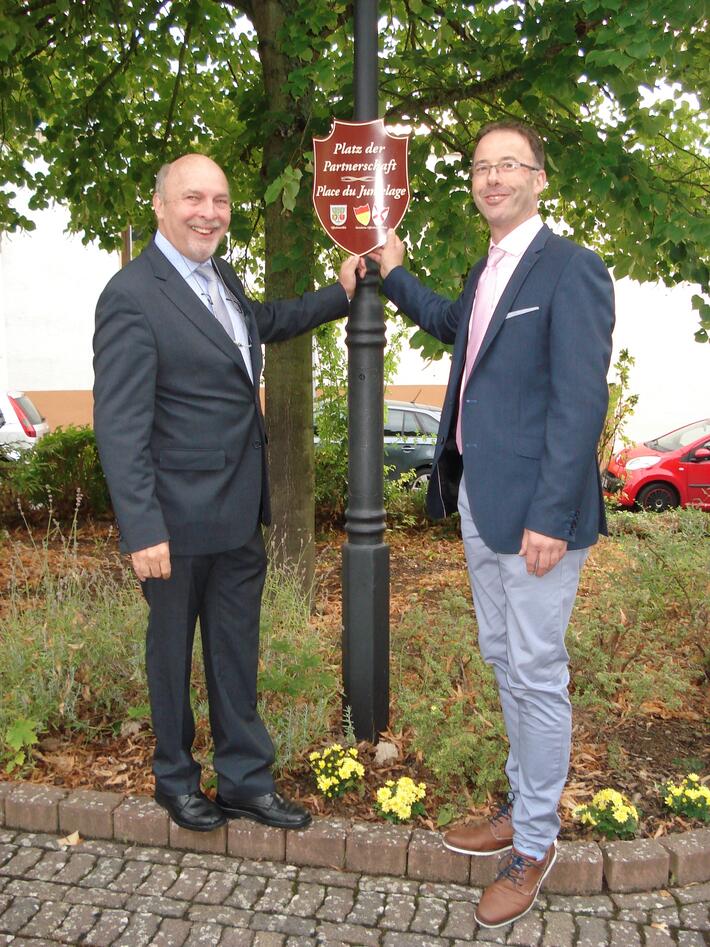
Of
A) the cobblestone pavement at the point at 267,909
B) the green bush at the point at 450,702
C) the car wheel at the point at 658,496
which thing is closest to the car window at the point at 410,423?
the car wheel at the point at 658,496

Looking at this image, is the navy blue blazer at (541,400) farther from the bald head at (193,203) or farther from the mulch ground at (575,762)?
the mulch ground at (575,762)

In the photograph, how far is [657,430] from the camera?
20.2 meters

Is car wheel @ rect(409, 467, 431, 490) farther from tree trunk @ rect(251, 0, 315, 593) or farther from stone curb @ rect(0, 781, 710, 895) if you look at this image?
stone curb @ rect(0, 781, 710, 895)

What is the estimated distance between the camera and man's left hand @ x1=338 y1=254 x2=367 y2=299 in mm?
3689

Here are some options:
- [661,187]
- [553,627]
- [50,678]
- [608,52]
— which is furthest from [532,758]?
[661,187]

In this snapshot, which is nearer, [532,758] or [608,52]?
[532,758]

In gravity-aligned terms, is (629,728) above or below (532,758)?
below

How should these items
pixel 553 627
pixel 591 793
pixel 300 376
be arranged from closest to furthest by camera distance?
pixel 553 627
pixel 591 793
pixel 300 376

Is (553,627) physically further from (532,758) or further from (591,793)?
(591,793)

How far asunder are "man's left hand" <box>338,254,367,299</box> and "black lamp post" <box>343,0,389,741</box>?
0.08 ft

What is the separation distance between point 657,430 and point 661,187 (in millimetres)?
15811

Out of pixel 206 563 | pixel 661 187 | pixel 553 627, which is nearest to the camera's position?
pixel 553 627

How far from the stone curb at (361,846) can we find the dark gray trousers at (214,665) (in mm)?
172

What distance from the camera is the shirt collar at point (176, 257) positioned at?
10.4ft
